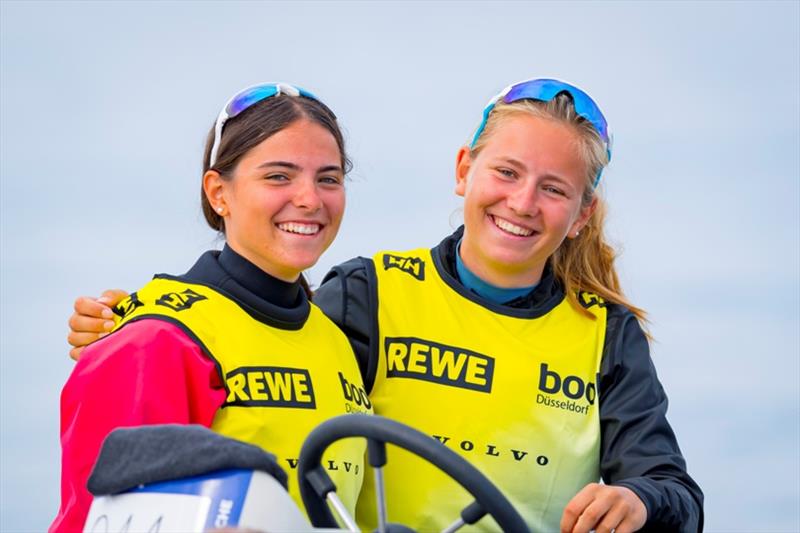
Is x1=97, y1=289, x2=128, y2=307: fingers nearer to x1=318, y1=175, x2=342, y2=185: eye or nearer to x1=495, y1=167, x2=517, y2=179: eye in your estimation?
x1=318, y1=175, x2=342, y2=185: eye

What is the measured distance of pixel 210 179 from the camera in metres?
3.86

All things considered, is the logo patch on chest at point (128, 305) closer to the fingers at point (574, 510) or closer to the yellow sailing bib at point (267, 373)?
the yellow sailing bib at point (267, 373)

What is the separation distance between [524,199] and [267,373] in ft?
3.72

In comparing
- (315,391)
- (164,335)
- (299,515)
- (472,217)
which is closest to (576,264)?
(472,217)

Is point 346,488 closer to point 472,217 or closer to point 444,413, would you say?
point 444,413

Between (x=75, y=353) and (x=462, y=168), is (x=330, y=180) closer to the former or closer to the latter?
(x=462, y=168)

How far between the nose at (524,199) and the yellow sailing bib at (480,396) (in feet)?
1.31

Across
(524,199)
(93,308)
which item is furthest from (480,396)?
(93,308)

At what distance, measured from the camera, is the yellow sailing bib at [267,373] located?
350 cm

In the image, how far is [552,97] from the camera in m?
4.36

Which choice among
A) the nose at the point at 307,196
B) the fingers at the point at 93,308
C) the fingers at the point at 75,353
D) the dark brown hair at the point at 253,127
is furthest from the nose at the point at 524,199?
the fingers at the point at 75,353

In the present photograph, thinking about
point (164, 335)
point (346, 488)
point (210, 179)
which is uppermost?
point (210, 179)

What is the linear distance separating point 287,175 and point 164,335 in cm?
68

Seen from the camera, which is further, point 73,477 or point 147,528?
point 73,477
